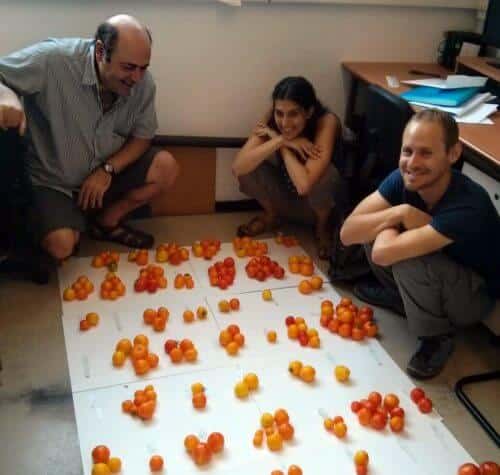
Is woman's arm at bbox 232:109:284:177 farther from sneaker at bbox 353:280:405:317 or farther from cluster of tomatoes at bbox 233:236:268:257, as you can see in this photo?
sneaker at bbox 353:280:405:317

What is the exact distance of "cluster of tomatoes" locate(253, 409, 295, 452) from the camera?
181cm

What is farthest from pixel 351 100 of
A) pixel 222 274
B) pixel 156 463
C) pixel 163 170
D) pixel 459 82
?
pixel 156 463

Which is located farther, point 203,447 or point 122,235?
point 122,235

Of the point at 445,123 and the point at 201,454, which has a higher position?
the point at 445,123

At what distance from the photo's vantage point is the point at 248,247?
2.89 meters

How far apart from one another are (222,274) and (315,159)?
70 centimetres

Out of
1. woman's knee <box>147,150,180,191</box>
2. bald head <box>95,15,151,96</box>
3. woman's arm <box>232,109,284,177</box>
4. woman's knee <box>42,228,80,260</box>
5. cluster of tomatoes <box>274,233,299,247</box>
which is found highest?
bald head <box>95,15,151,96</box>

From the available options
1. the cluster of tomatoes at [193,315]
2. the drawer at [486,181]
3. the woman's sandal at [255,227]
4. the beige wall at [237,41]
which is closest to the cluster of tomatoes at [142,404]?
the cluster of tomatoes at [193,315]

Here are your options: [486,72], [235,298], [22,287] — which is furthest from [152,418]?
[486,72]

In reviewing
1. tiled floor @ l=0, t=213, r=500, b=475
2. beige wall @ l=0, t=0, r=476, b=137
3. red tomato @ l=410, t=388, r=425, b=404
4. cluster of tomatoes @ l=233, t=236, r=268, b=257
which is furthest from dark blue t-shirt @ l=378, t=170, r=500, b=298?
beige wall @ l=0, t=0, r=476, b=137

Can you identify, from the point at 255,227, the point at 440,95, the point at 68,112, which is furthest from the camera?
the point at 255,227

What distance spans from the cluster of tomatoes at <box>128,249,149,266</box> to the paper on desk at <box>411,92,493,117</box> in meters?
1.40

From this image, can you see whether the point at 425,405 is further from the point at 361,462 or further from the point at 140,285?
the point at 140,285

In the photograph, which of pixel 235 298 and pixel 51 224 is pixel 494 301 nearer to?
pixel 235 298
